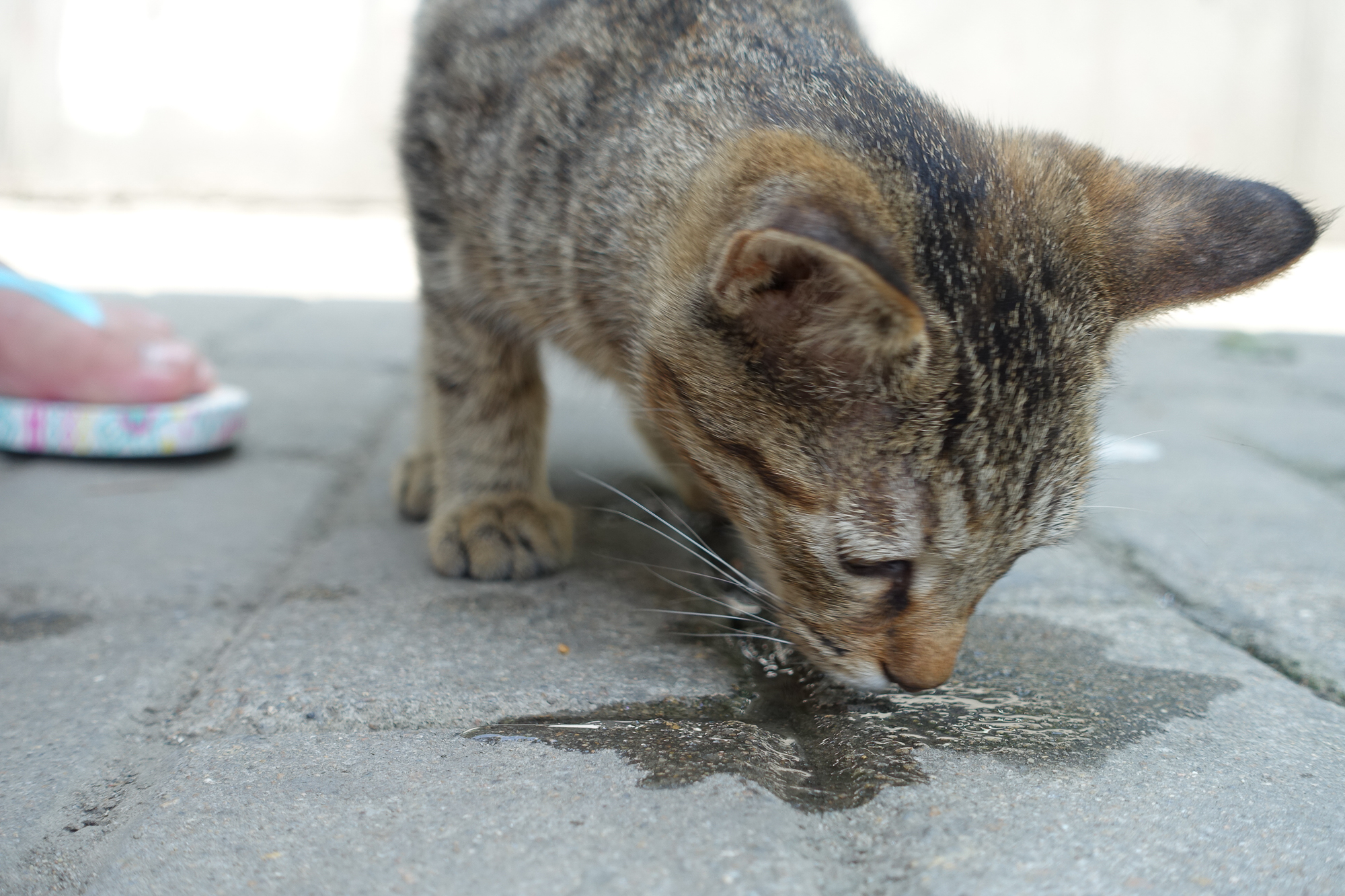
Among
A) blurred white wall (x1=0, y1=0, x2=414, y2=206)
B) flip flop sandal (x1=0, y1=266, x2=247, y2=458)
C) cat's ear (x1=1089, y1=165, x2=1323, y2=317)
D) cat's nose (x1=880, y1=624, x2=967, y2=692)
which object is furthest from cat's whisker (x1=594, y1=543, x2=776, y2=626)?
blurred white wall (x1=0, y1=0, x2=414, y2=206)

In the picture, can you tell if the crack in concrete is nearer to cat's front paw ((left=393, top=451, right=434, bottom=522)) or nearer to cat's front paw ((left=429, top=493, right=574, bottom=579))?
cat's front paw ((left=429, top=493, right=574, bottom=579))

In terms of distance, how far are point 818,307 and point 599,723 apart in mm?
627

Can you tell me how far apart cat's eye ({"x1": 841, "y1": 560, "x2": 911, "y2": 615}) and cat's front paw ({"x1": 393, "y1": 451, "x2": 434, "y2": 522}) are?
1268 mm

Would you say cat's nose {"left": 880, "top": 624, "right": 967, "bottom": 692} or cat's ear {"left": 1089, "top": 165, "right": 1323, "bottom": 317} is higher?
cat's ear {"left": 1089, "top": 165, "right": 1323, "bottom": 317}

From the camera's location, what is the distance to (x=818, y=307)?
139 cm

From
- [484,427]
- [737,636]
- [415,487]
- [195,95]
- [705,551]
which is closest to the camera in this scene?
[737,636]

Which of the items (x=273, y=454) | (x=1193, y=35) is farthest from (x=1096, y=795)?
(x=1193, y=35)

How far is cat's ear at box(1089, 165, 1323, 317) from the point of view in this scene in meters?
1.63

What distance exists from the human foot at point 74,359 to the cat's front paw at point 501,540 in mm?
979

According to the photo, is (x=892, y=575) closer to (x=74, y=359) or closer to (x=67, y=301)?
(x=74, y=359)

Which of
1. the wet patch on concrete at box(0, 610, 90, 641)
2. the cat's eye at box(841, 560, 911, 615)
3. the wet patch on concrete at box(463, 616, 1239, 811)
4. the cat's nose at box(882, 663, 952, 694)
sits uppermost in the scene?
the cat's eye at box(841, 560, 911, 615)

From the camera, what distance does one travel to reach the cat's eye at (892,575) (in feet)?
5.02

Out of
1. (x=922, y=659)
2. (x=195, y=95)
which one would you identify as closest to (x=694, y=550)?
(x=922, y=659)

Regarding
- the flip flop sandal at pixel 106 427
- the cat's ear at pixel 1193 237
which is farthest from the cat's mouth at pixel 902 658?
the flip flop sandal at pixel 106 427
